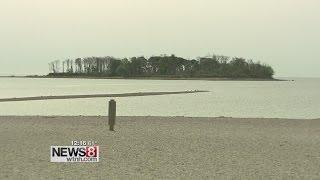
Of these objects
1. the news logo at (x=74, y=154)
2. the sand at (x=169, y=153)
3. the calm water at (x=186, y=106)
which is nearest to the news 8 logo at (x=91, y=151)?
the news logo at (x=74, y=154)

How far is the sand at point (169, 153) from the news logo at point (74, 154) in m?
0.17

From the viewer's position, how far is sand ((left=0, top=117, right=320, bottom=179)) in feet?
26.5

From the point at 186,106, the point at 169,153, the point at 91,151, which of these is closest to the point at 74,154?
the point at 91,151

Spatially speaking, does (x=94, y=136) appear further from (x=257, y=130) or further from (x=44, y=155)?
(x=257, y=130)

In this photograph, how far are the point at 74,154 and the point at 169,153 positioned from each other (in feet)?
6.09

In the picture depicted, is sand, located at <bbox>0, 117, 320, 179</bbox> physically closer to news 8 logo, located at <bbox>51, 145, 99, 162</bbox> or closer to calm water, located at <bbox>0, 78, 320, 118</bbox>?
news 8 logo, located at <bbox>51, 145, 99, 162</bbox>

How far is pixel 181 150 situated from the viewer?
10.8 meters

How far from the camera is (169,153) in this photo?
33.9 feet

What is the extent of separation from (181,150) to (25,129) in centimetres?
624

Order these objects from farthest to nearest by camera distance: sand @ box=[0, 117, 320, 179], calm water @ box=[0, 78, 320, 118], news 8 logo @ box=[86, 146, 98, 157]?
calm water @ box=[0, 78, 320, 118] < news 8 logo @ box=[86, 146, 98, 157] < sand @ box=[0, 117, 320, 179]

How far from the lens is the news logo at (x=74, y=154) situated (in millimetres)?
9250

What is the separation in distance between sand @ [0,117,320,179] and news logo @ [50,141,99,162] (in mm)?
167

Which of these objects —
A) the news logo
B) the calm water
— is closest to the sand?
the news logo

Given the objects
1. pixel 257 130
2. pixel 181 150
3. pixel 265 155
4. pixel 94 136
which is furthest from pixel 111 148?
pixel 257 130
